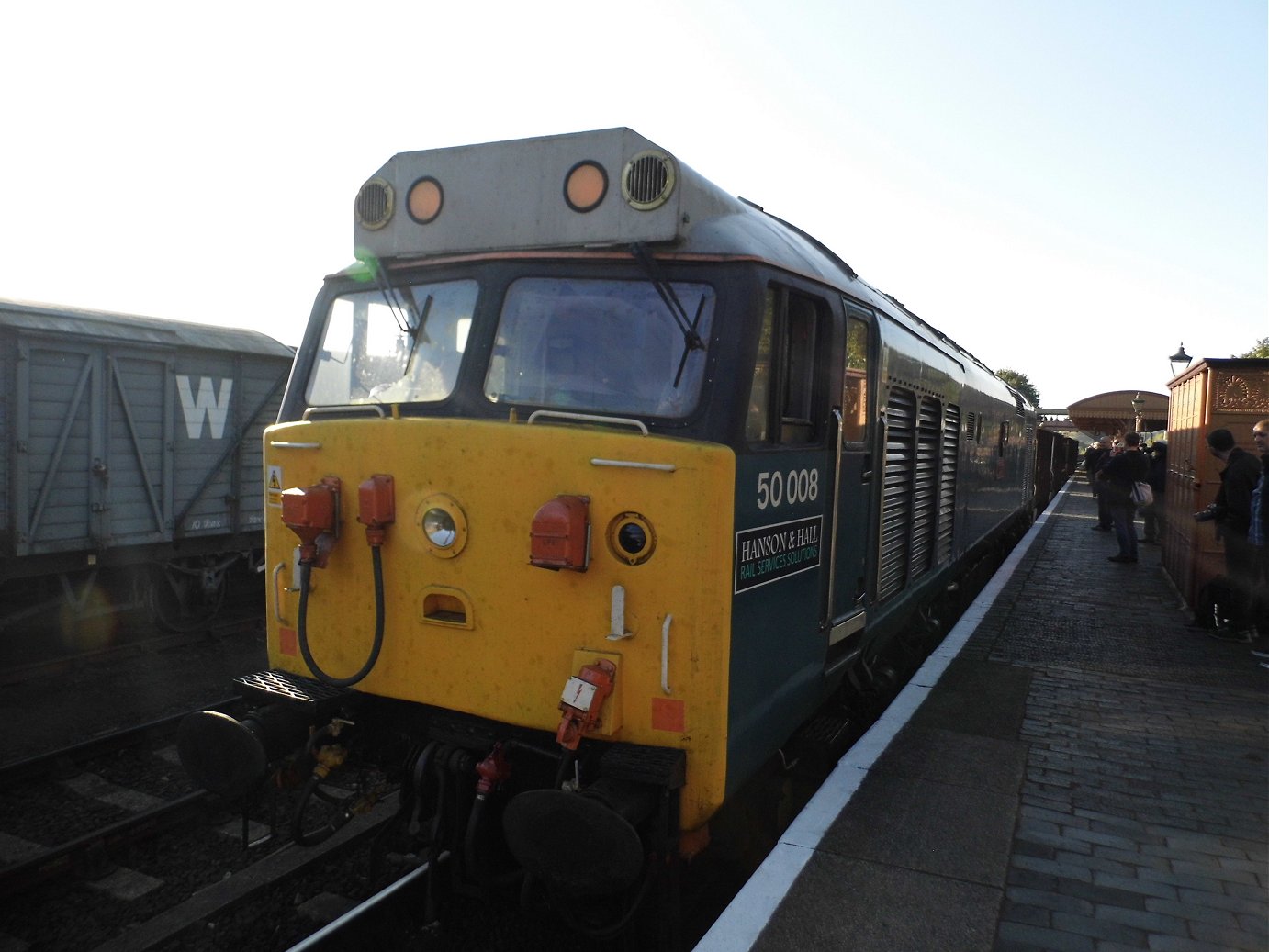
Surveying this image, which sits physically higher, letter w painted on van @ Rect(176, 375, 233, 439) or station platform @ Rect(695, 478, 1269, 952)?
letter w painted on van @ Rect(176, 375, 233, 439)

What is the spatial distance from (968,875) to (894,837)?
343 mm

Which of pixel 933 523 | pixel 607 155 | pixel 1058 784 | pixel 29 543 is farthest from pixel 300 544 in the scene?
pixel 29 543

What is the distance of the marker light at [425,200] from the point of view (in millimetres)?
3867

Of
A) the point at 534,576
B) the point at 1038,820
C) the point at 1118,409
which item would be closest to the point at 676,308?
the point at 534,576

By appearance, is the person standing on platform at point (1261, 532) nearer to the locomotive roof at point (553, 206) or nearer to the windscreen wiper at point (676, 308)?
the locomotive roof at point (553, 206)

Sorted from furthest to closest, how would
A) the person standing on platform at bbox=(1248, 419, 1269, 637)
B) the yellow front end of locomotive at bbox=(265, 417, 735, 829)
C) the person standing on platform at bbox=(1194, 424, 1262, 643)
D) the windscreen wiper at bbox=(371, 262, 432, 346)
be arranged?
the person standing on platform at bbox=(1194, 424, 1262, 643) → the person standing on platform at bbox=(1248, 419, 1269, 637) → the windscreen wiper at bbox=(371, 262, 432, 346) → the yellow front end of locomotive at bbox=(265, 417, 735, 829)

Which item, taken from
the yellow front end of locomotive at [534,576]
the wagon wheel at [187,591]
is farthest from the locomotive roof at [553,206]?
the wagon wheel at [187,591]

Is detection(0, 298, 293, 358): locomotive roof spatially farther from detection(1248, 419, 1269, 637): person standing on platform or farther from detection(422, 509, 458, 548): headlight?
detection(1248, 419, 1269, 637): person standing on platform

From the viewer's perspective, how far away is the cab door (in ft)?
13.7

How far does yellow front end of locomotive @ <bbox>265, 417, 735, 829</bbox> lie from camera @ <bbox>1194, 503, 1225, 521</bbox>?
255 inches

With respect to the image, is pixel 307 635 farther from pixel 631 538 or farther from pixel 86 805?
pixel 86 805

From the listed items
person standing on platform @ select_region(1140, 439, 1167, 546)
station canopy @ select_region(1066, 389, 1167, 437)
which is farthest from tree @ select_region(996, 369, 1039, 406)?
person standing on platform @ select_region(1140, 439, 1167, 546)

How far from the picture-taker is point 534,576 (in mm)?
3426

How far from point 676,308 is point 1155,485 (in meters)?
13.2
